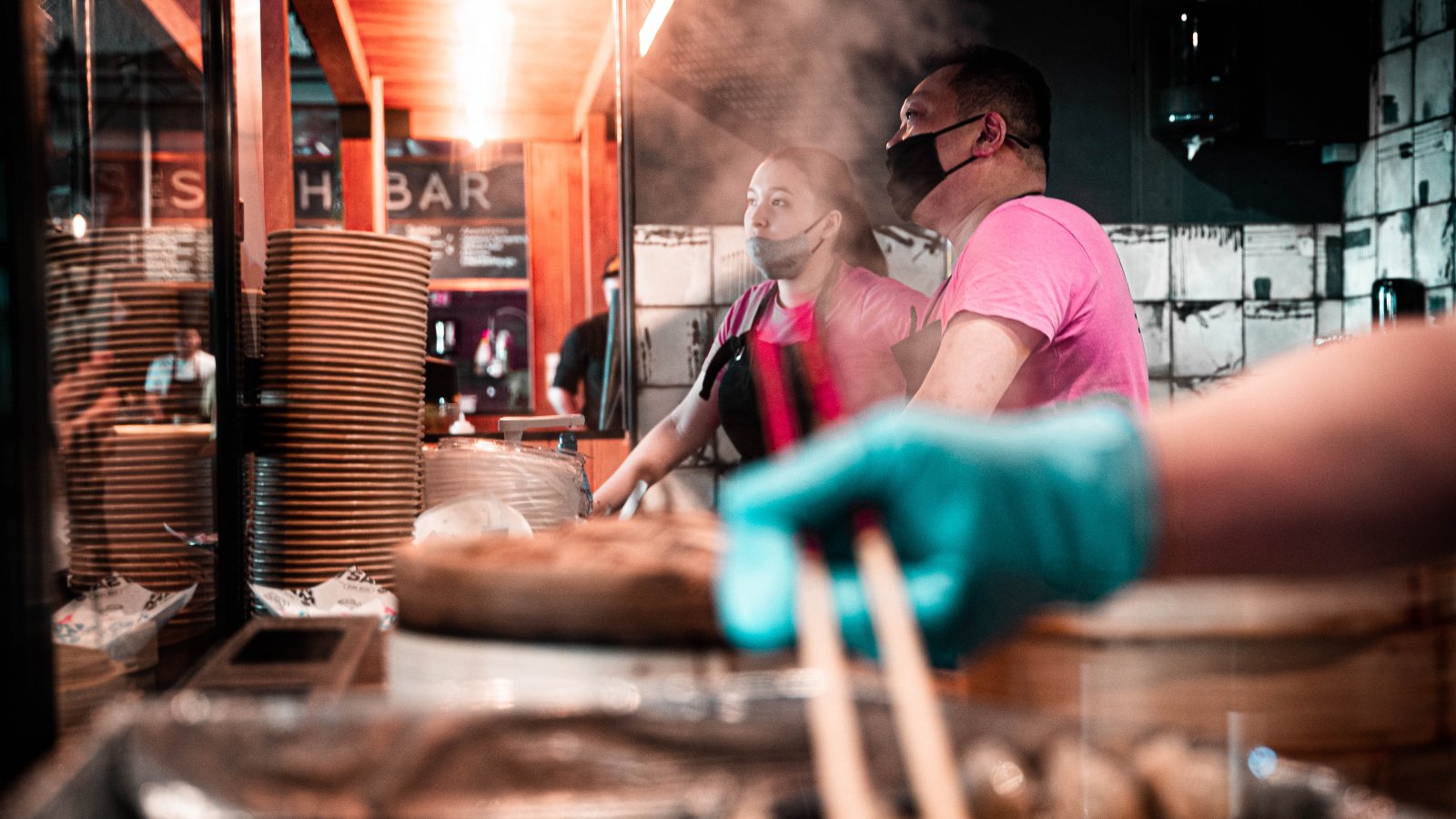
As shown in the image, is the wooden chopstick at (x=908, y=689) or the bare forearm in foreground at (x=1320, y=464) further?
the bare forearm in foreground at (x=1320, y=464)

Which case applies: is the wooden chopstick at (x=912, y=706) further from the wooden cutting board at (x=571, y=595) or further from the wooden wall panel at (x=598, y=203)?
the wooden wall panel at (x=598, y=203)

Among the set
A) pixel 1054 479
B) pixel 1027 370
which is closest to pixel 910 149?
pixel 1027 370

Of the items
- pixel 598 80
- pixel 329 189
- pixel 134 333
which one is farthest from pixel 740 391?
pixel 329 189

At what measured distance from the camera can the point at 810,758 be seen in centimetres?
52

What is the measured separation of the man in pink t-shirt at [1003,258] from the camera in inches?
95.4

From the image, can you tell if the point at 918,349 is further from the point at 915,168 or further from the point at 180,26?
the point at 180,26

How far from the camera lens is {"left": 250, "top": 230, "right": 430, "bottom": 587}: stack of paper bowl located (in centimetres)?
151

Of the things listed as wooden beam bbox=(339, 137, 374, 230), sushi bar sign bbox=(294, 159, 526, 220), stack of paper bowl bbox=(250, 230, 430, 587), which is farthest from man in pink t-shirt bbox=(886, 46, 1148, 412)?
wooden beam bbox=(339, 137, 374, 230)

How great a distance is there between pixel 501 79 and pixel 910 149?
4.53 ft

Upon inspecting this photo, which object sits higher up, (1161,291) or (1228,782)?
(1161,291)

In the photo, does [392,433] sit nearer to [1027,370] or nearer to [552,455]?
[552,455]

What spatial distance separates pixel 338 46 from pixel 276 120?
1097mm

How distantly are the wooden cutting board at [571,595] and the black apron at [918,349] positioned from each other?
7.86ft

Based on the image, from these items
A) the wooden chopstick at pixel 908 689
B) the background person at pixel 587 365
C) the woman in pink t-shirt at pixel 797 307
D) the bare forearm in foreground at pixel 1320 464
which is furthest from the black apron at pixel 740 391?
the wooden chopstick at pixel 908 689
